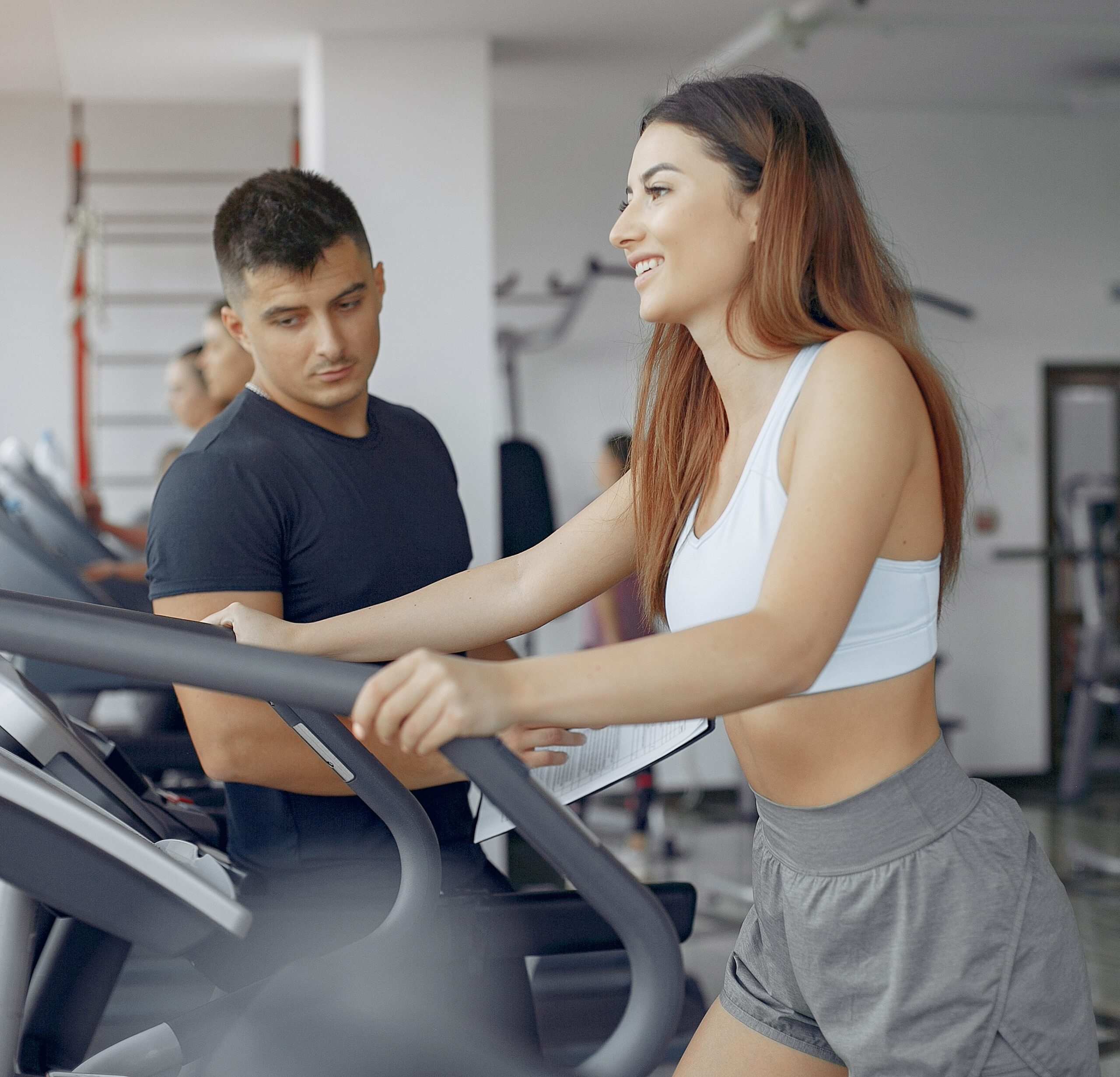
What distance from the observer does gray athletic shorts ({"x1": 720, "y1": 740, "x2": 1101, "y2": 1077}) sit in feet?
3.73

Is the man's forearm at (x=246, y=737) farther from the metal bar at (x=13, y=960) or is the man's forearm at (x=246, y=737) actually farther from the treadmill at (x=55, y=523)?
the treadmill at (x=55, y=523)

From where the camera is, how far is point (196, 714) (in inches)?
57.8

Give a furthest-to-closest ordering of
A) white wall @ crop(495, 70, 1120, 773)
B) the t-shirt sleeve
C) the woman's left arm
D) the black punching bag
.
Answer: white wall @ crop(495, 70, 1120, 773) → the black punching bag → the t-shirt sleeve → the woman's left arm

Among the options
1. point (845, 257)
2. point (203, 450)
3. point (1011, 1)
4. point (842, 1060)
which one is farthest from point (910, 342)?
point (1011, 1)

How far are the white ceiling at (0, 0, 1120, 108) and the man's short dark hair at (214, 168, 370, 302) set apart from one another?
6.76ft

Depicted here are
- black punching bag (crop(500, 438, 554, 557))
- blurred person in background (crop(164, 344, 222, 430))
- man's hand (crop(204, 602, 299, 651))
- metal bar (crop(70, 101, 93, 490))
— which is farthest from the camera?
metal bar (crop(70, 101, 93, 490))

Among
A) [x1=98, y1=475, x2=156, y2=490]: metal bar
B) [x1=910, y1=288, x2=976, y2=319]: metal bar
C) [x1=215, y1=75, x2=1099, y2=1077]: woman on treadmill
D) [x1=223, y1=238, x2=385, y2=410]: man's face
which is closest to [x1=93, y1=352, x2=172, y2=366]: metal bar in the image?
[x1=98, y1=475, x2=156, y2=490]: metal bar

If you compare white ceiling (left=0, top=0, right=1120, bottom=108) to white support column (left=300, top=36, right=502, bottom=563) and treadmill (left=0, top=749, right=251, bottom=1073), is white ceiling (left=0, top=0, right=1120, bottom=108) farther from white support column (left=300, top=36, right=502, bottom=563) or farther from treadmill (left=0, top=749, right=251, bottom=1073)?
treadmill (left=0, top=749, right=251, bottom=1073)

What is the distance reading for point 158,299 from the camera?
226 inches

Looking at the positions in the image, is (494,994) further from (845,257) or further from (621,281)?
(621,281)

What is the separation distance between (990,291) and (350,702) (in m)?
6.38

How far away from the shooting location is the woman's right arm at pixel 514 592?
55.5 inches

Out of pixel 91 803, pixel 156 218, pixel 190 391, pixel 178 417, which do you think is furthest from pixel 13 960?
pixel 156 218

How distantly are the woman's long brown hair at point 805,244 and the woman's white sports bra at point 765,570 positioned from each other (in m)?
0.06
